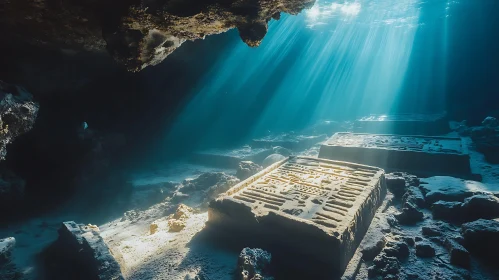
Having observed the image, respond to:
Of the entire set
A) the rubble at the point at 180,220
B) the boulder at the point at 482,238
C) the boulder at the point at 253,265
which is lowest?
the rubble at the point at 180,220

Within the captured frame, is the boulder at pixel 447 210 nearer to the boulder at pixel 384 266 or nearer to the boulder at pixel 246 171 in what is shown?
the boulder at pixel 384 266

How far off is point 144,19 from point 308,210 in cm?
383

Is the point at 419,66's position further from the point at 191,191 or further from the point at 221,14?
the point at 221,14

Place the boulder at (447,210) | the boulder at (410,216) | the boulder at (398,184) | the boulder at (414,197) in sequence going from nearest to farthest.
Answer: the boulder at (447,210) < the boulder at (410,216) < the boulder at (414,197) < the boulder at (398,184)

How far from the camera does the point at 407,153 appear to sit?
8328 mm

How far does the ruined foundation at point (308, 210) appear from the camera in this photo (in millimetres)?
3730

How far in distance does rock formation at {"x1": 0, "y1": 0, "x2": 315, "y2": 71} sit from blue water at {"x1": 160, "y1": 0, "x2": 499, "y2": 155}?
9.66 meters

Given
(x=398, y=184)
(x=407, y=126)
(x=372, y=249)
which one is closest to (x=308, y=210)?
(x=372, y=249)

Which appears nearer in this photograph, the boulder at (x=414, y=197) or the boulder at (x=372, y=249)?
the boulder at (x=372, y=249)

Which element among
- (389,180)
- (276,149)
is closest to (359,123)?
(276,149)

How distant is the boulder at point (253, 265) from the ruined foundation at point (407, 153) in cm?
643

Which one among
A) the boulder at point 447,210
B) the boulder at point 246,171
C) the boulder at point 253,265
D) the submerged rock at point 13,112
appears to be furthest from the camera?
the boulder at point 246,171

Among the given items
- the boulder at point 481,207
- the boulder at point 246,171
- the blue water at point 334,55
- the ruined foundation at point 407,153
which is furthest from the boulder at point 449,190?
the blue water at point 334,55

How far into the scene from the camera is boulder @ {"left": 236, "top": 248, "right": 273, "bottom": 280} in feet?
11.4
